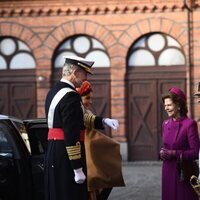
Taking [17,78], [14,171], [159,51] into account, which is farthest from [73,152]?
[17,78]

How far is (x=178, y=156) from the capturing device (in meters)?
6.26

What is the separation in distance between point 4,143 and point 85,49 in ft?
37.2

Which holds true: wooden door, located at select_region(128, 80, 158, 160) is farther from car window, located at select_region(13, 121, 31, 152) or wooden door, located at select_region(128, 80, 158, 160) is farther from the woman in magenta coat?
the woman in magenta coat

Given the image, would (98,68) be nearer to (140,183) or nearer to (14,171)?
(140,183)

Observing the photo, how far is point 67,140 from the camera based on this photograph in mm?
5270

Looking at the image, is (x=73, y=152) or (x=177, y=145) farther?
(x=177, y=145)

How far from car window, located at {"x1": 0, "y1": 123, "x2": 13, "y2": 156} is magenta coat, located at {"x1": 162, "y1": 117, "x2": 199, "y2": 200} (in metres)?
1.89

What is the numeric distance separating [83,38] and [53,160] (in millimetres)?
12984

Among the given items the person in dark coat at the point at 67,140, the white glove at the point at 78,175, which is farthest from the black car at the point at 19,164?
the white glove at the point at 78,175

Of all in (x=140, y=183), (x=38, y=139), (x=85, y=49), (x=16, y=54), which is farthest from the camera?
(x=16, y=54)

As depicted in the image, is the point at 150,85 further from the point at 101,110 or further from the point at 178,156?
the point at 178,156

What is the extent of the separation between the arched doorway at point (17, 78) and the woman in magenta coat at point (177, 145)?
12.3m

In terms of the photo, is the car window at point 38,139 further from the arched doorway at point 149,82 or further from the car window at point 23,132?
the arched doorway at point 149,82

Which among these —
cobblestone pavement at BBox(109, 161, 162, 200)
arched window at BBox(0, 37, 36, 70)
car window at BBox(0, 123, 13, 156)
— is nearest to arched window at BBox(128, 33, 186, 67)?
cobblestone pavement at BBox(109, 161, 162, 200)
